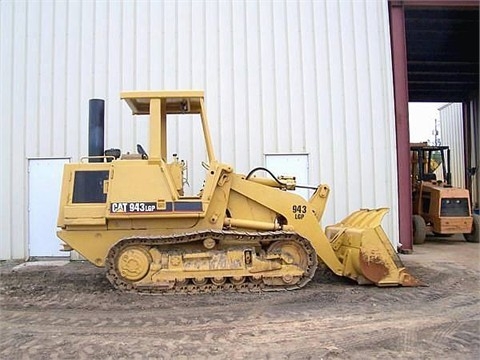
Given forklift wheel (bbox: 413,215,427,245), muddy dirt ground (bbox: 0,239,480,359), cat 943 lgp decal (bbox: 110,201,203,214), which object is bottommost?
muddy dirt ground (bbox: 0,239,480,359)

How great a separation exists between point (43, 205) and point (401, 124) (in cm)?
802

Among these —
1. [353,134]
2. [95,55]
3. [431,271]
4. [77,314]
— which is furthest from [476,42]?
[77,314]

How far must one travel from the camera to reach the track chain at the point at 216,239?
6.12 metres

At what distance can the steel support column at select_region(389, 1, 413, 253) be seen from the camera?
10.1m

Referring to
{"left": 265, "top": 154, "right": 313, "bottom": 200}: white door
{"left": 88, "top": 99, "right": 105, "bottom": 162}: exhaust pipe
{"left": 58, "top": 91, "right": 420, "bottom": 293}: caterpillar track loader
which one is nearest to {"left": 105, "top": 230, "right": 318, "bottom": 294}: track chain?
{"left": 58, "top": 91, "right": 420, "bottom": 293}: caterpillar track loader

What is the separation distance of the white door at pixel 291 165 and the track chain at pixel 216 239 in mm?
3670

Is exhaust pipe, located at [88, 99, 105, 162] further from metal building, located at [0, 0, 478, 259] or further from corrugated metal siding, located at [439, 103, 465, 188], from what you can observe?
corrugated metal siding, located at [439, 103, 465, 188]

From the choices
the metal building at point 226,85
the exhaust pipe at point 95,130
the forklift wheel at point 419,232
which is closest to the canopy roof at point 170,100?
the exhaust pipe at point 95,130

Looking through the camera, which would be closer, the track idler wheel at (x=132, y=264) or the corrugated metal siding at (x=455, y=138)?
the track idler wheel at (x=132, y=264)

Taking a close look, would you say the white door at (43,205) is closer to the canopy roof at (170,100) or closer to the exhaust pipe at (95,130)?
the exhaust pipe at (95,130)

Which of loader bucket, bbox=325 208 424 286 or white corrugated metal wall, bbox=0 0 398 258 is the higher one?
white corrugated metal wall, bbox=0 0 398 258

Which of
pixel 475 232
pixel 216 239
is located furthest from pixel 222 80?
pixel 475 232

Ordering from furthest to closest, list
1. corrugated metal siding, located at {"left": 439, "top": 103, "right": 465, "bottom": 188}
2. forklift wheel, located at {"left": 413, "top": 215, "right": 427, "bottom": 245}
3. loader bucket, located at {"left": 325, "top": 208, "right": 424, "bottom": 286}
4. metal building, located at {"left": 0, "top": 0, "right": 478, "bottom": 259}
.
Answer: corrugated metal siding, located at {"left": 439, "top": 103, "right": 465, "bottom": 188}, forklift wheel, located at {"left": 413, "top": 215, "right": 427, "bottom": 245}, metal building, located at {"left": 0, "top": 0, "right": 478, "bottom": 259}, loader bucket, located at {"left": 325, "top": 208, "right": 424, "bottom": 286}

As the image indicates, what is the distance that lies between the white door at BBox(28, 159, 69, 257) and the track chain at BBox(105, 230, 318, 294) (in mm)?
4120
